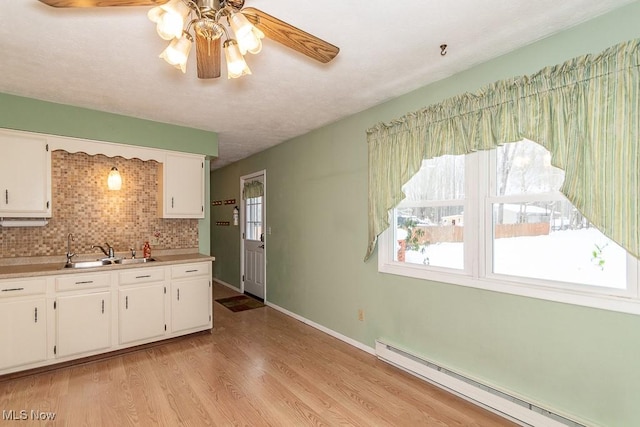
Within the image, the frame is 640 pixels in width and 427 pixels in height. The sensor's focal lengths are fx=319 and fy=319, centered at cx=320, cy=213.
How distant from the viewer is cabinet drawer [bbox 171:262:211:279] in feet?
11.6

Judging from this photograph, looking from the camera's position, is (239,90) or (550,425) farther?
(239,90)

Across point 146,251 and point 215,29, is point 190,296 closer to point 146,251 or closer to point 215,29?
point 146,251

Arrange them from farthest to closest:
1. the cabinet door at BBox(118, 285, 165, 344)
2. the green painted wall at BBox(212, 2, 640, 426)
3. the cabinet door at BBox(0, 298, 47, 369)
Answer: the cabinet door at BBox(118, 285, 165, 344), the cabinet door at BBox(0, 298, 47, 369), the green painted wall at BBox(212, 2, 640, 426)

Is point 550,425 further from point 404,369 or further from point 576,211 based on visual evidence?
point 576,211

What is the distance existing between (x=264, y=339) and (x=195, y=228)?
5.60ft

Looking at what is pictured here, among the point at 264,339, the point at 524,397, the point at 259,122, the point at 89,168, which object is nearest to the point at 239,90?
the point at 259,122

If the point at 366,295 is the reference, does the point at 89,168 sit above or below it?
above

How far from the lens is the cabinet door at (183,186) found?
373 cm

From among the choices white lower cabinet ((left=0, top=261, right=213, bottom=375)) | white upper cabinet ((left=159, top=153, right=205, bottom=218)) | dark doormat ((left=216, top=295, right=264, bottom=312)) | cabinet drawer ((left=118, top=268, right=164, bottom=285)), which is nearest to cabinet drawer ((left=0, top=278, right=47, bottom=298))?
white lower cabinet ((left=0, top=261, right=213, bottom=375))

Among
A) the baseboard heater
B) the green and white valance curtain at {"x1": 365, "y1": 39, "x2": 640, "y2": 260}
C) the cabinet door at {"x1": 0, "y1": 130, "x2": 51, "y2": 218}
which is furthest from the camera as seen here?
the cabinet door at {"x1": 0, "y1": 130, "x2": 51, "y2": 218}

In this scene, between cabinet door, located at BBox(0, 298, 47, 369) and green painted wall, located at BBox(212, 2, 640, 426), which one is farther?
cabinet door, located at BBox(0, 298, 47, 369)

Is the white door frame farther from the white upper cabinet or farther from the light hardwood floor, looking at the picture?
the light hardwood floor

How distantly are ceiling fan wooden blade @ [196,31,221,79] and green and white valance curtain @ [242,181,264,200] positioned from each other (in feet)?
11.2

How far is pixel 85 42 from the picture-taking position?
6.72 feet
